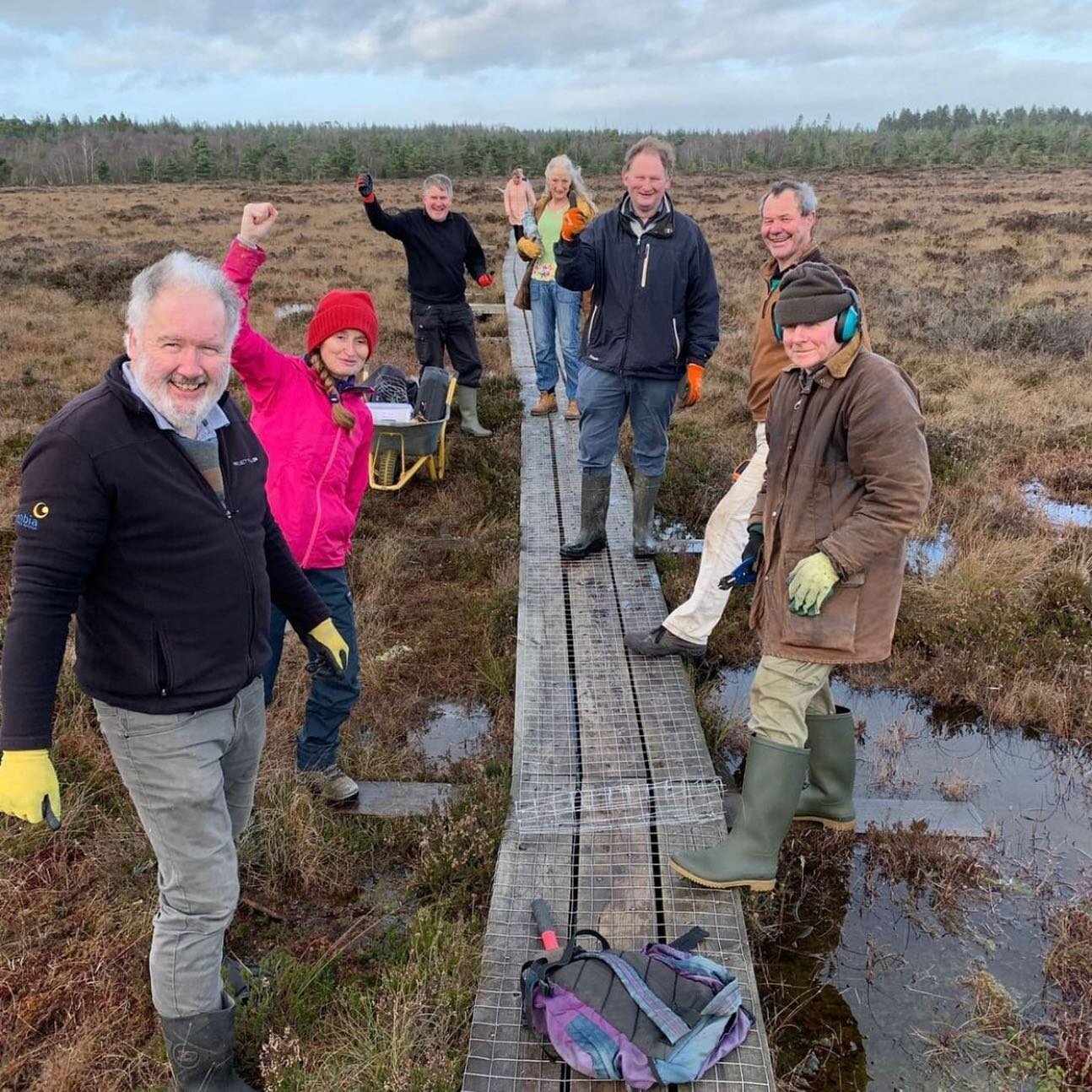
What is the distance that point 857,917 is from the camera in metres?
3.19

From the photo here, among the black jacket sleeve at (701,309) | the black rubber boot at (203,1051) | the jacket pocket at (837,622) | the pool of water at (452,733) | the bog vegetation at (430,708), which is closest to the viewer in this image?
the black rubber boot at (203,1051)

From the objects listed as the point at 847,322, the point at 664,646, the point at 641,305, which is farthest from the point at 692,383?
the point at 847,322

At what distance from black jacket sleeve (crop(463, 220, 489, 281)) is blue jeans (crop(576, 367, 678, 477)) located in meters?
2.83

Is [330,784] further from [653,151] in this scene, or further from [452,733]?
[653,151]

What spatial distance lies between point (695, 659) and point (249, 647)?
9.79 feet

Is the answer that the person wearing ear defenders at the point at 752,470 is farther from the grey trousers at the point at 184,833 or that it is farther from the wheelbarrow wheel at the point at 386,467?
the wheelbarrow wheel at the point at 386,467

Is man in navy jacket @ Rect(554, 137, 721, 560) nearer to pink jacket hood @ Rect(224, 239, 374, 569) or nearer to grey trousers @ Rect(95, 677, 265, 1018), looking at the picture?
pink jacket hood @ Rect(224, 239, 374, 569)

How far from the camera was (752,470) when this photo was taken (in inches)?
154

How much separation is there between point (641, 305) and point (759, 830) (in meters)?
2.98

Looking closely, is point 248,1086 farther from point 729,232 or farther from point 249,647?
point 729,232

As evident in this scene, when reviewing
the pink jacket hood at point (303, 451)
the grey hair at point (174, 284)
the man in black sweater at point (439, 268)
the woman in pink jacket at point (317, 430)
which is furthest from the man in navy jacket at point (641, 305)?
the grey hair at point (174, 284)

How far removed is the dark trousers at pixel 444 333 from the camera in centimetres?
746

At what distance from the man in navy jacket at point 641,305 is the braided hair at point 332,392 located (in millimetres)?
1936

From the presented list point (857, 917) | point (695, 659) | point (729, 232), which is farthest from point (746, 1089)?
point (729, 232)
